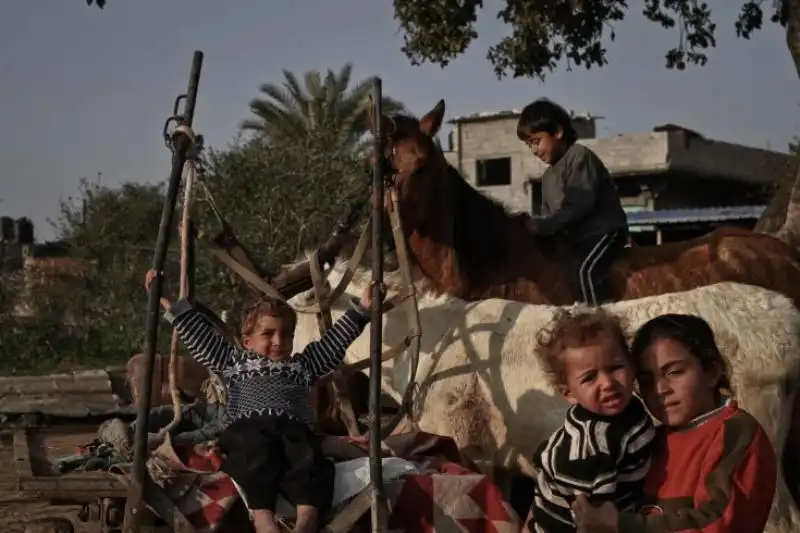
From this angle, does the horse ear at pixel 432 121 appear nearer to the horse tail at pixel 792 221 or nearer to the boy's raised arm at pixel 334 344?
the boy's raised arm at pixel 334 344

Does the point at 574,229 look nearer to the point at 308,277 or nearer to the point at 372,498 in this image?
the point at 308,277

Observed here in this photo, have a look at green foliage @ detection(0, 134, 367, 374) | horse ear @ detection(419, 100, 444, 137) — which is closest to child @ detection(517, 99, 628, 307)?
horse ear @ detection(419, 100, 444, 137)

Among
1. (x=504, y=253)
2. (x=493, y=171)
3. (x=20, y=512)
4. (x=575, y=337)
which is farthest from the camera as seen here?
(x=493, y=171)

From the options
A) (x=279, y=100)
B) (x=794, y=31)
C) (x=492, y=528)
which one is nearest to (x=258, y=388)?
(x=492, y=528)

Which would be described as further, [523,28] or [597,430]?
[523,28]

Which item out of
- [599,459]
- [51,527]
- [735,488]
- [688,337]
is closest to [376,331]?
[599,459]

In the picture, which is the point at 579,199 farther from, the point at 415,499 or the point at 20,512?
the point at 20,512

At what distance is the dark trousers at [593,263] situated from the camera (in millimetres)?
6055

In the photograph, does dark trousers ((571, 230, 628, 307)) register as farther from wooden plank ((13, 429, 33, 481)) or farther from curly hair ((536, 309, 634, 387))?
wooden plank ((13, 429, 33, 481))

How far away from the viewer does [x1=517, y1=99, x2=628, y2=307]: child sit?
20.1 ft

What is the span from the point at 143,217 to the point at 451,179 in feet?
46.9

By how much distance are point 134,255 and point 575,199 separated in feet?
34.7

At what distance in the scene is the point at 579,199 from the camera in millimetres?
6137

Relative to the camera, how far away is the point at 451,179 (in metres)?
6.02
